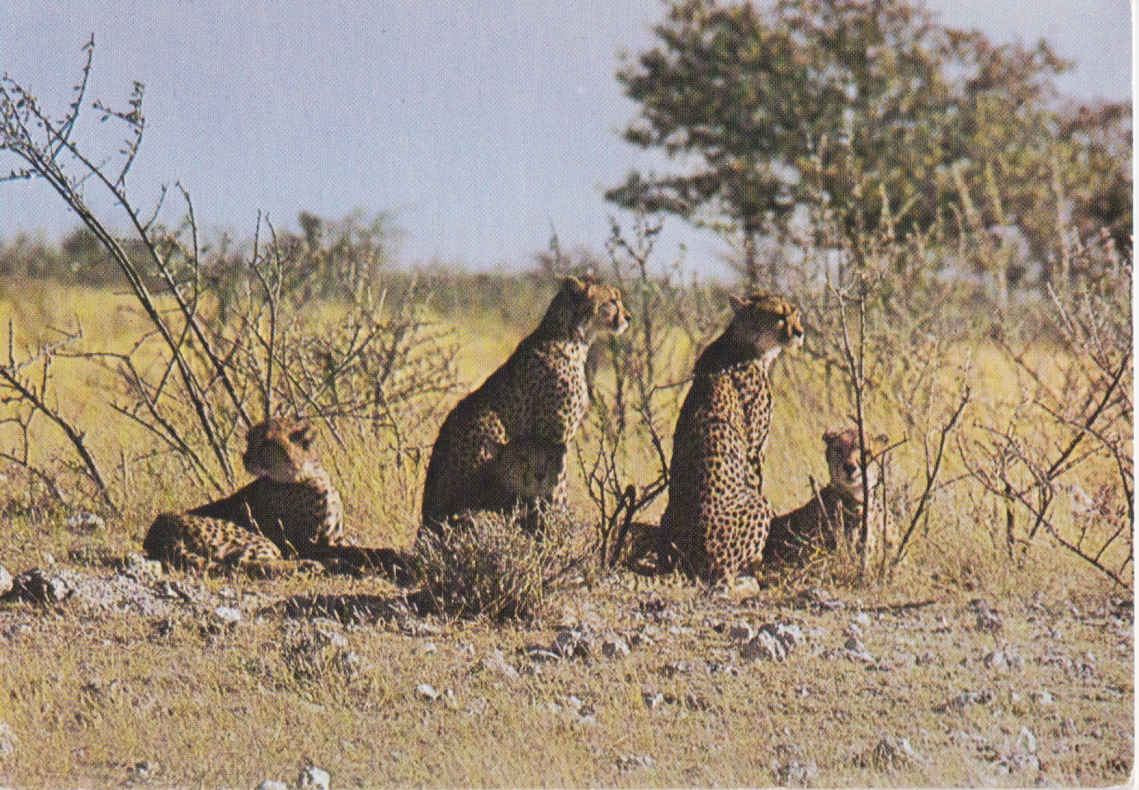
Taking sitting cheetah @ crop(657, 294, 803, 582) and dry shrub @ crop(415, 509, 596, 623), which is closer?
dry shrub @ crop(415, 509, 596, 623)

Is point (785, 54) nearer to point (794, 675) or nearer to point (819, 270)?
point (819, 270)

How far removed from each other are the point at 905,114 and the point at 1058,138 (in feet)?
4.31

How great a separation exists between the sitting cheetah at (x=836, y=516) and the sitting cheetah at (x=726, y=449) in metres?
0.10

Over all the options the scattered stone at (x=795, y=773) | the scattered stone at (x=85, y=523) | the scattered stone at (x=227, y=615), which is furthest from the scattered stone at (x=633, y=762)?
the scattered stone at (x=85, y=523)

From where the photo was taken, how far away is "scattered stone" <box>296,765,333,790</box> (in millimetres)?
2953

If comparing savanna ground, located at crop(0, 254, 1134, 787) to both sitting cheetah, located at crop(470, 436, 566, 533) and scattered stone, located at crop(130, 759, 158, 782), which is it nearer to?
scattered stone, located at crop(130, 759, 158, 782)

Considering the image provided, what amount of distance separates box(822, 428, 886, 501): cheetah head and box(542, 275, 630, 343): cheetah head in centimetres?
81

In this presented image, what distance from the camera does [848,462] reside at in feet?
15.2

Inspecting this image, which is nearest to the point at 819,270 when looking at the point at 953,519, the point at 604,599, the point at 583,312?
the point at 953,519

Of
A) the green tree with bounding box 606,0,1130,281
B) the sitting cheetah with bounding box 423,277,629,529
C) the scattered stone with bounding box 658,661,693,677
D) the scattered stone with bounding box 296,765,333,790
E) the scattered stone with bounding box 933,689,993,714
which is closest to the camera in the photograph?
the scattered stone with bounding box 296,765,333,790


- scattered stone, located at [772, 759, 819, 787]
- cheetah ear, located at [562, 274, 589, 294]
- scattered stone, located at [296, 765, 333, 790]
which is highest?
cheetah ear, located at [562, 274, 589, 294]

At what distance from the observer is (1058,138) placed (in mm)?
10305

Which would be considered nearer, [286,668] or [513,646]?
[286,668]

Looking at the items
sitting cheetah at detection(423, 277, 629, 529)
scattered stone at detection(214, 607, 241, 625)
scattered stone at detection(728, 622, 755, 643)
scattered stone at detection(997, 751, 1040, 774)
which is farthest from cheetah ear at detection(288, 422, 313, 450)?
scattered stone at detection(997, 751, 1040, 774)
